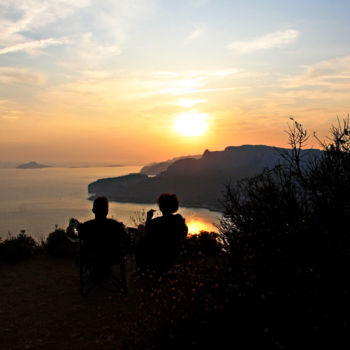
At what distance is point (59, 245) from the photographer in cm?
806

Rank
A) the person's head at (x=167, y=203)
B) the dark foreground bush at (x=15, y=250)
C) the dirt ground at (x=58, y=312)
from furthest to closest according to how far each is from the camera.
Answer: the dark foreground bush at (x=15, y=250), the person's head at (x=167, y=203), the dirt ground at (x=58, y=312)

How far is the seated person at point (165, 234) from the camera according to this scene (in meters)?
5.15

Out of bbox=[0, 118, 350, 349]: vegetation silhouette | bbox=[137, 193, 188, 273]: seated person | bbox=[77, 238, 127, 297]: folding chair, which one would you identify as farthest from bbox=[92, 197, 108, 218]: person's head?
bbox=[0, 118, 350, 349]: vegetation silhouette

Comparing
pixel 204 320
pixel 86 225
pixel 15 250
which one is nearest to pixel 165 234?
pixel 86 225

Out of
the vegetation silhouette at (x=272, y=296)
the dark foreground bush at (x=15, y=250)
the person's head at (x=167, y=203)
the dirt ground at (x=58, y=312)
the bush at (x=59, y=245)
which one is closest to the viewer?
the vegetation silhouette at (x=272, y=296)

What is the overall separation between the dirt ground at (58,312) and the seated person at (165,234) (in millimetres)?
757

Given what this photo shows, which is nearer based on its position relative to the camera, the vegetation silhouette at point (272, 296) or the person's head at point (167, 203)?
the vegetation silhouette at point (272, 296)

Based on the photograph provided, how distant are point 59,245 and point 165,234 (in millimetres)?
4135

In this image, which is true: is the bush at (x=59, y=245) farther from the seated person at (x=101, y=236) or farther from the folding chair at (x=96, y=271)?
the seated person at (x=101, y=236)

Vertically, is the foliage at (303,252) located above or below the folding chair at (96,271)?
above

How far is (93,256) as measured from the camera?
5.23 meters

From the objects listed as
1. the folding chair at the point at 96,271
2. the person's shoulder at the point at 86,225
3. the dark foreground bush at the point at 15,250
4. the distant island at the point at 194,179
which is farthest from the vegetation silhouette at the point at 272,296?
the distant island at the point at 194,179

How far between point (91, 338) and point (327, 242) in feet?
10.0

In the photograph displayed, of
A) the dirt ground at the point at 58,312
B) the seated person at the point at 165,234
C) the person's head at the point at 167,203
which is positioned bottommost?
the dirt ground at the point at 58,312
